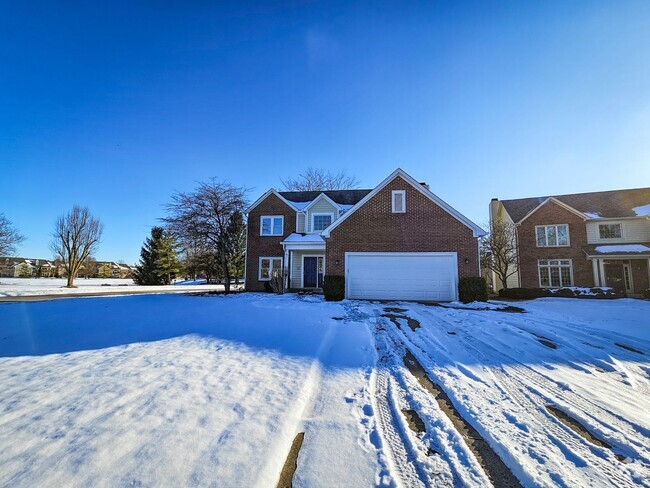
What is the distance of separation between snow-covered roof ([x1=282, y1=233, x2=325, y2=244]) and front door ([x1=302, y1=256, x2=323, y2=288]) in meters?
1.40

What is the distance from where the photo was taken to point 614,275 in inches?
736

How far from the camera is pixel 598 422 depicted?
2848 mm

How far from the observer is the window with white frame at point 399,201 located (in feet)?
45.7

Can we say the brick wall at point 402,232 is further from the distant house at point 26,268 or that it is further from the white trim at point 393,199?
the distant house at point 26,268

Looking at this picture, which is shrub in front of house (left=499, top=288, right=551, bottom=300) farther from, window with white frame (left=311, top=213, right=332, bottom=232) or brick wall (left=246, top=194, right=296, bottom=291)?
brick wall (left=246, top=194, right=296, bottom=291)

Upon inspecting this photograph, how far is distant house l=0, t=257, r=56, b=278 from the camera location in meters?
57.0

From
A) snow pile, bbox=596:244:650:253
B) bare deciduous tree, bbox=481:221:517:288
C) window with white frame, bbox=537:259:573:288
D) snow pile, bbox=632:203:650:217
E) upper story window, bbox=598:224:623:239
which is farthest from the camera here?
bare deciduous tree, bbox=481:221:517:288

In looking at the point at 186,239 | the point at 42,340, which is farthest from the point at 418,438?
the point at 186,239

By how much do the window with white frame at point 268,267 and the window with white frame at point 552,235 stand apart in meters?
18.0

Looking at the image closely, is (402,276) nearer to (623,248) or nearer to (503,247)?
(503,247)

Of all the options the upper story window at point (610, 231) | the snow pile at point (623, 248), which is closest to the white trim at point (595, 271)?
the snow pile at point (623, 248)

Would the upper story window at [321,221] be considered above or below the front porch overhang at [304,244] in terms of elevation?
above

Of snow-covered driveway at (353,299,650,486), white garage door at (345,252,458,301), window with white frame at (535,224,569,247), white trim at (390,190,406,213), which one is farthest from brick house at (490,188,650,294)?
snow-covered driveway at (353,299,650,486)

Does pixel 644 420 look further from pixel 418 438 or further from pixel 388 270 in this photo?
pixel 388 270
